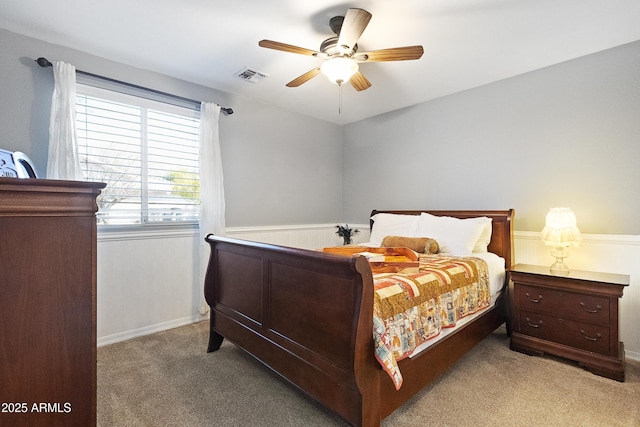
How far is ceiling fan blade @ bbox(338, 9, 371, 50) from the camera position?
5.96 feet

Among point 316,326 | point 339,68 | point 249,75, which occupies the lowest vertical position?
point 316,326

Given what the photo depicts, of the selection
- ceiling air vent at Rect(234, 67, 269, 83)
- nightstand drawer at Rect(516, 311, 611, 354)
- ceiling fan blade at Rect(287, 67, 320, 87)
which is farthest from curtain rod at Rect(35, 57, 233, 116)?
nightstand drawer at Rect(516, 311, 611, 354)

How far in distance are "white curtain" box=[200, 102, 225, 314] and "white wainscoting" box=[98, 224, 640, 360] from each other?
0.43ft

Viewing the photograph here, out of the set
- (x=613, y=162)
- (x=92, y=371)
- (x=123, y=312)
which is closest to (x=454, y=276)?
(x=613, y=162)

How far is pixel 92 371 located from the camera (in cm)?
93

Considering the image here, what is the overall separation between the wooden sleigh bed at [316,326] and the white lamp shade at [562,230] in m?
0.77

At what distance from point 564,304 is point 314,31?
2805mm

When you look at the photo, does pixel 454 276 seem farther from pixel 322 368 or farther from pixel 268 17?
pixel 268 17

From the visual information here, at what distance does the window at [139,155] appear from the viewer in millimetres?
2639

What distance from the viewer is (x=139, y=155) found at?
2.90 meters

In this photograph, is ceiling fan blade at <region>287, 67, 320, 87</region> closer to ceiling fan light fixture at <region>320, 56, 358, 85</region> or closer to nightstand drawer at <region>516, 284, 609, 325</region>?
ceiling fan light fixture at <region>320, 56, 358, 85</region>

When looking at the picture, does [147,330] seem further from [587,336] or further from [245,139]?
[587,336]

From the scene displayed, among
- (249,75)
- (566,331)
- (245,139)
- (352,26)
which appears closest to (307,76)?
(352,26)

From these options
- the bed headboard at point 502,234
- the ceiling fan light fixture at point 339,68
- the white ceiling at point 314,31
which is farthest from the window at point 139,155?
the bed headboard at point 502,234
